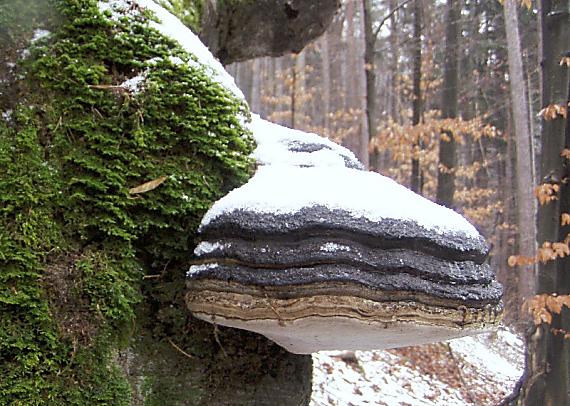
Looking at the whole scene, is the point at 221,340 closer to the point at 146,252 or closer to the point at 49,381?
the point at 146,252

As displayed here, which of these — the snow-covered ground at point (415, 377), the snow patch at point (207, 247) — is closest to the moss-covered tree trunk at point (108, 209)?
the snow patch at point (207, 247)

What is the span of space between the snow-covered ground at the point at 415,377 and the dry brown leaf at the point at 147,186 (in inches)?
181

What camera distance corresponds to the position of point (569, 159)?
451cm

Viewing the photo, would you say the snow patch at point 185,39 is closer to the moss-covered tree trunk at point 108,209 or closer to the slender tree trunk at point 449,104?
the moss-covered tree trunk at point 108,209

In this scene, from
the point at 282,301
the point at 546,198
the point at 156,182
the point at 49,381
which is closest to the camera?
the point at 282,301

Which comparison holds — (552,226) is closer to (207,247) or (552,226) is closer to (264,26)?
(264,26)

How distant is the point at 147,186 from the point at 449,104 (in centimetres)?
1148

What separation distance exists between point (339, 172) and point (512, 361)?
35.7ft

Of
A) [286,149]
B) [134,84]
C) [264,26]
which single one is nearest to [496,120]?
[264,26]

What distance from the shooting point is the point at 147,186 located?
1.90 metres

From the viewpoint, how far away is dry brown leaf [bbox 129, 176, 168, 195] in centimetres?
189

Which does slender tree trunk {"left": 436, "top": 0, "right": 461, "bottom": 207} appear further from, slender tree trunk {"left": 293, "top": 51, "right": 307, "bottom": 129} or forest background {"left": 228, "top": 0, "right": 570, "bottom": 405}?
slender tree trunk {"left": 293, "top": 51, "right": 307, "bottom": 129}

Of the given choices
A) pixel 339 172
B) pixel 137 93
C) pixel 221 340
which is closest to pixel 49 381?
pixel 221 340

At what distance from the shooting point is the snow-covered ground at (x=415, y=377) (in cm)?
664
